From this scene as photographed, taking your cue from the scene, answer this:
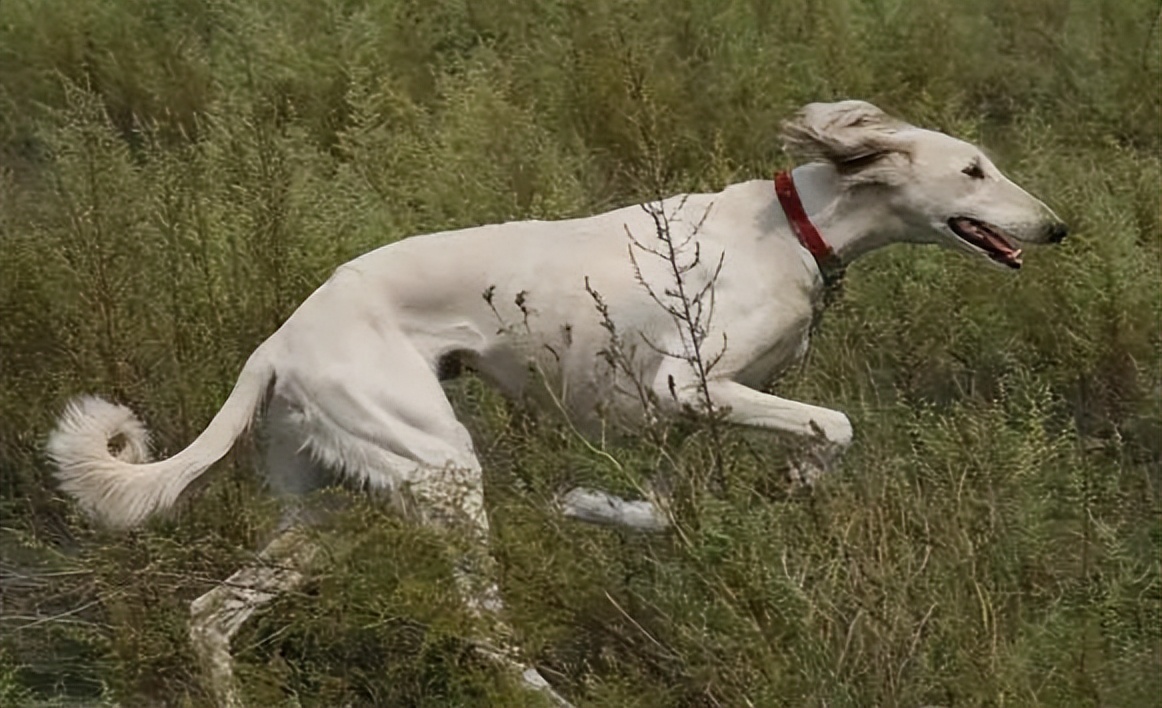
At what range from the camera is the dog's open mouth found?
19.7 ft

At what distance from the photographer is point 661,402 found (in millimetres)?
5582

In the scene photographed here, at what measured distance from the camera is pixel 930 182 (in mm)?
5977

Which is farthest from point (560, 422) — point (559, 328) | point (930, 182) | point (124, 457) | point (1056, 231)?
point (1056, 231)

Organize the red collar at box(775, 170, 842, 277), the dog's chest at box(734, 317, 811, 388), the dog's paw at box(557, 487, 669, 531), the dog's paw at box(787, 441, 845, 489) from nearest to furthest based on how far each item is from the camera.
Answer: the dog's paw at box(557, 487, 669, 531)
the dog's paw at box(787, 441, 845, 489)
the dog's chest at box(734, 317, 811, 388)
the red collar at box(775, 170, 842, 277)

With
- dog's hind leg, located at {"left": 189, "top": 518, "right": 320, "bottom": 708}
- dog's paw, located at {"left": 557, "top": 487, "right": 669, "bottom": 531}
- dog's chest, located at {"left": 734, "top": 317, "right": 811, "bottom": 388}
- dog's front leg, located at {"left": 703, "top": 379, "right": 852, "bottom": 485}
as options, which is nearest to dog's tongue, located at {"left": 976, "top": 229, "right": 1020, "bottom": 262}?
dog's chest, located at {"left": 734, "top": 317, "right": 811, "bottom": 388}

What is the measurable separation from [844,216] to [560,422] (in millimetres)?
904

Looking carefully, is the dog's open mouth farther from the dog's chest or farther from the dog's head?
the dog's chest

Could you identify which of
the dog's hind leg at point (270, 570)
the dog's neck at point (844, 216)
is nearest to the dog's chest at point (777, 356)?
the dog's neck at point (844, 216)

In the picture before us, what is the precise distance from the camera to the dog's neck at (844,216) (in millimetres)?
5969

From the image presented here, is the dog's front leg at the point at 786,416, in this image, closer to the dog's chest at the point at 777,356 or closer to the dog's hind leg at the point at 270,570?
the dog's chest at the point at 777,356

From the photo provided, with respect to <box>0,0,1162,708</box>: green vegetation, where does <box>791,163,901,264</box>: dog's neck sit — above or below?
above

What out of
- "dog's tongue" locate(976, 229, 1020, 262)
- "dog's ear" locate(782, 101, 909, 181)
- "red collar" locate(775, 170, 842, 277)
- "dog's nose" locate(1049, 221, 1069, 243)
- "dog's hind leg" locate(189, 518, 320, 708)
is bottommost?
"dog's hind leg" locate(189, 518, 320, 708)

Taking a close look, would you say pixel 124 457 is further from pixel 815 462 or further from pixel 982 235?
pixel 982 235

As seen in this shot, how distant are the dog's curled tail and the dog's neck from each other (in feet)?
4.52
